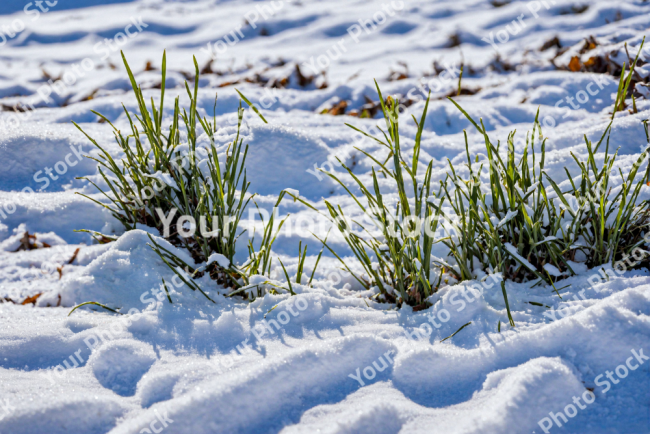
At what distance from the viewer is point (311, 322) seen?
1244mm

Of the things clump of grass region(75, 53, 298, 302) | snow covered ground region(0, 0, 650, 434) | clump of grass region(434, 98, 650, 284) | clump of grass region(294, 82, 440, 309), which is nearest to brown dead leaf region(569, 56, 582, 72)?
snow covered ground region(0, 0, 650, 434)

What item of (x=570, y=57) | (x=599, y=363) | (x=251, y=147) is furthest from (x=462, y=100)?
(x=599, y=363)

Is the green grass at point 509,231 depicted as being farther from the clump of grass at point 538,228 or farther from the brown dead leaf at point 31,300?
the brown dead leaf at point 31,300

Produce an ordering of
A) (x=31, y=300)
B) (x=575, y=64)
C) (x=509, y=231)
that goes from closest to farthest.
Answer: (x=509, y=231)
(x=31, y=300)
(x=575, y=64)

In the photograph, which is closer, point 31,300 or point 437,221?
point 437,221

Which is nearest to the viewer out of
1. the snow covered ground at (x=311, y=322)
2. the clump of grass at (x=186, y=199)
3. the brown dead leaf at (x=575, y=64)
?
the snow covered ground at (x=311, y=322)

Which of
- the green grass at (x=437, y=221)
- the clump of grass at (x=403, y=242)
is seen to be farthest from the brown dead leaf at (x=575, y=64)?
the clump of grass at (x=403, y=242)

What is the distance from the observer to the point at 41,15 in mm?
6512

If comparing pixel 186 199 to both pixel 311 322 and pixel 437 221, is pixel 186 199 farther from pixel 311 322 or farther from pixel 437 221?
pixel 437 221

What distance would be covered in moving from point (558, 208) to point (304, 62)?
3317mm

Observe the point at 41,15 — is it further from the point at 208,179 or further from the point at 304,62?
the point at 208,179

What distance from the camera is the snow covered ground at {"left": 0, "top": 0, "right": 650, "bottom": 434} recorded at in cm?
93

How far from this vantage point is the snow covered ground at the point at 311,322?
930 mm

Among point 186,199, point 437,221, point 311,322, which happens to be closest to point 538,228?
point 437,221
